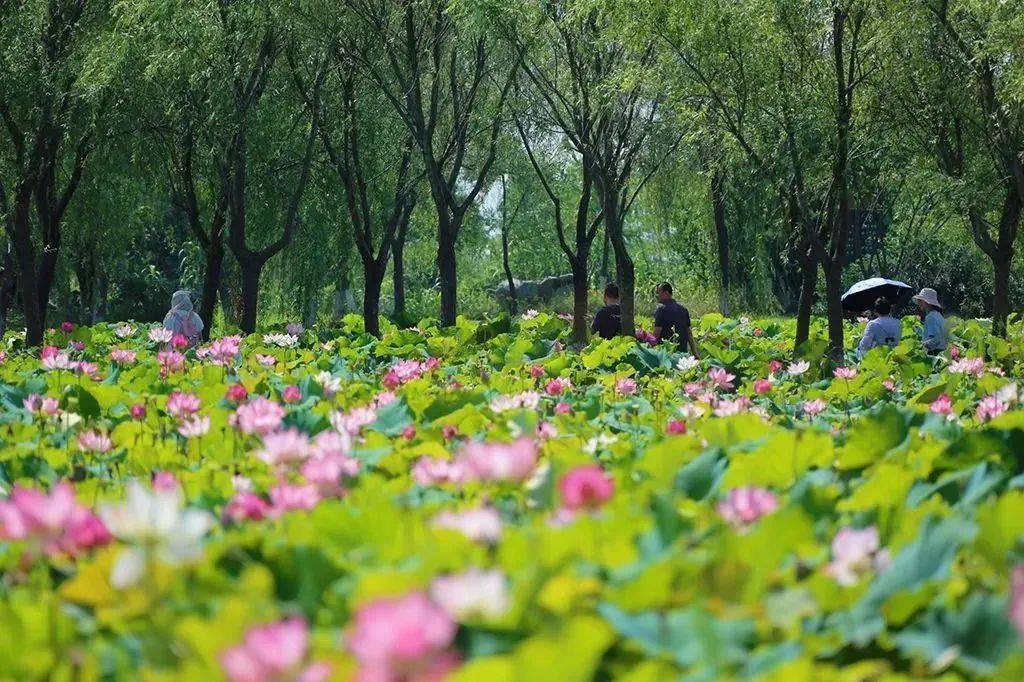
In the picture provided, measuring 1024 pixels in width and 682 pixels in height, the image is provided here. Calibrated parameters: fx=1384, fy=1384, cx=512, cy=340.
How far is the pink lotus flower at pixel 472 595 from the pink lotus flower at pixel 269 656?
0.25 metres

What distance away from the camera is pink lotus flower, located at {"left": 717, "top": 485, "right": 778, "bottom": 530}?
2262 millimetres

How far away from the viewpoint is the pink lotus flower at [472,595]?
5.33ft

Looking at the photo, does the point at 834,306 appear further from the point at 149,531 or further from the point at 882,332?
the point at 149,531

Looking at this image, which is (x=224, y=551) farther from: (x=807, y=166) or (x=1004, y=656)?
(x=807, y=166)

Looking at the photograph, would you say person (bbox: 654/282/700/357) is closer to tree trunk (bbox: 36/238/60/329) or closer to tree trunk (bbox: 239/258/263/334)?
tree trunk (bbox: 239/258/263/334)

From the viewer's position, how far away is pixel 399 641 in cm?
132

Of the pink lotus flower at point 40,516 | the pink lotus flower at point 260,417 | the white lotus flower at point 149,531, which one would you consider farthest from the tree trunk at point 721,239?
the white lotus flower at point 149,531

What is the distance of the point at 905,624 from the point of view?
6.89 feet

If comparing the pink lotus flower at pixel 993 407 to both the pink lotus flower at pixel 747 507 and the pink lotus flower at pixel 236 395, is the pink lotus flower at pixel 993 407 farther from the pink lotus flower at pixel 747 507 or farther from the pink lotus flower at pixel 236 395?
the pink lotus flower at pixel 236 395

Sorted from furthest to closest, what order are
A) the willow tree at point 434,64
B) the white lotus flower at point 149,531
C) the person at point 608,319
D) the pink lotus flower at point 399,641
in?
the willow tree at point 434,64 < the person at point 608,319 < the white lotus flower at point 149,531 < the pink lotus flower at point 399,641

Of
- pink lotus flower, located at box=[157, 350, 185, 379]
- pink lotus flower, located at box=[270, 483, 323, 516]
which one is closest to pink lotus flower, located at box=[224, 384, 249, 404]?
pink lotus flower, located at box=[157, 350, 185, 379]

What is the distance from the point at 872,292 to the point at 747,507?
87.0ft

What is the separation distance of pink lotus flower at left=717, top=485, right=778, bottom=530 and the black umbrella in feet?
82.6

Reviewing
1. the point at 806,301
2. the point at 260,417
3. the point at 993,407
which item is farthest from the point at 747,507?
the point at 806,301
